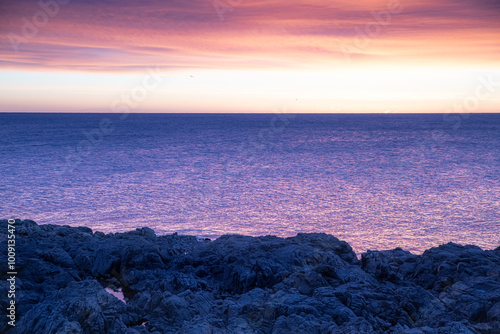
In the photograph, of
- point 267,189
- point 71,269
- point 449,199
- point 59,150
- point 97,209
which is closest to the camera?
point 71,269

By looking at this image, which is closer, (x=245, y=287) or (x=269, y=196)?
(x=245, y=287)

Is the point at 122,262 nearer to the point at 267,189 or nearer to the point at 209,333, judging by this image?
the point at 209,333

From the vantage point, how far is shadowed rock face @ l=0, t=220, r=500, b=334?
309 inches

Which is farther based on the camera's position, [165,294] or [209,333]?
[165,294]

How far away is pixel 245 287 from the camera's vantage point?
1039cm

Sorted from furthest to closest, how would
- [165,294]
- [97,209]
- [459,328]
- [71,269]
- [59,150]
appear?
[59,150], [97,209], [71,269], [165,294], [459,328]

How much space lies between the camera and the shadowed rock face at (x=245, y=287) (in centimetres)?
784

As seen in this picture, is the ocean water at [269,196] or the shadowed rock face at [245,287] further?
the ocean water at [269,196]

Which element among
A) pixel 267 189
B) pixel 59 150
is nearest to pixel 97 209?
Answer: pixel 267 189

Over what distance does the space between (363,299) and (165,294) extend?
4086 mm

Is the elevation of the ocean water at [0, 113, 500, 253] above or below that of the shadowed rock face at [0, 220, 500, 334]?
below

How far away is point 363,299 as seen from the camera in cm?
875

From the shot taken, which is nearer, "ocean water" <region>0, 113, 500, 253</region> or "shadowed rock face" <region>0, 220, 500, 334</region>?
"shadowed rock face" <region>0, 220, 500, 334</region>

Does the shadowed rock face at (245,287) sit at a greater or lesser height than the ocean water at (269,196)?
greater
